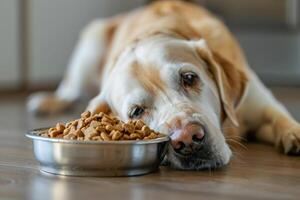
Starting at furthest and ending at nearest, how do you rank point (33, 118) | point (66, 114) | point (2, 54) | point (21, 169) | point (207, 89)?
point (2, 54)
point (66, 114)
point (33, 118)
point (207, 89)
point (21, 169)

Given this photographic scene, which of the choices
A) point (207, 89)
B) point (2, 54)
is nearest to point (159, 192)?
point (207, 89)

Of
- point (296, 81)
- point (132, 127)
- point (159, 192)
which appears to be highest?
point (296, 81)

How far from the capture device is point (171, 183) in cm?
162

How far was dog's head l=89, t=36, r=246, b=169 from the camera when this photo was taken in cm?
174

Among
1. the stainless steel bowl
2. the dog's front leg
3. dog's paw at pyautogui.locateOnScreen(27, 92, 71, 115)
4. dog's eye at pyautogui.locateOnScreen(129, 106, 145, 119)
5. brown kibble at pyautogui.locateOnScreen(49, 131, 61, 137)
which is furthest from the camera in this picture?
dog's paw at pyautogui.locateOnScreen(27, 92, 71, 115)

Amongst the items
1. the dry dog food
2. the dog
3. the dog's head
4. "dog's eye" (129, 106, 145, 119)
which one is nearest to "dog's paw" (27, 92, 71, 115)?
the dog

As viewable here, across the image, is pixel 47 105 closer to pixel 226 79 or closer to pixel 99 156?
pixel 226 79

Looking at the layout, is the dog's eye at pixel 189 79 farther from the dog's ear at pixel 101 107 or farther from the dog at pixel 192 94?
the dog's ear at pixel 101 107

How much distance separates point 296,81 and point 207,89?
12.3ft

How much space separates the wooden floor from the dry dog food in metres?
0.10

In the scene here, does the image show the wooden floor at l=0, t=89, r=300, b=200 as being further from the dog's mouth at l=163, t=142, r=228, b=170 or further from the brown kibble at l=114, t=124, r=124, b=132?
the brown kibble at l=114, t=124, r=124, b=132

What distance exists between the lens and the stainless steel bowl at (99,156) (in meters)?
1.62

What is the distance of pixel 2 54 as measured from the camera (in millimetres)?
4672

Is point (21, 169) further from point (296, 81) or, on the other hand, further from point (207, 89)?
point (296, 81)
